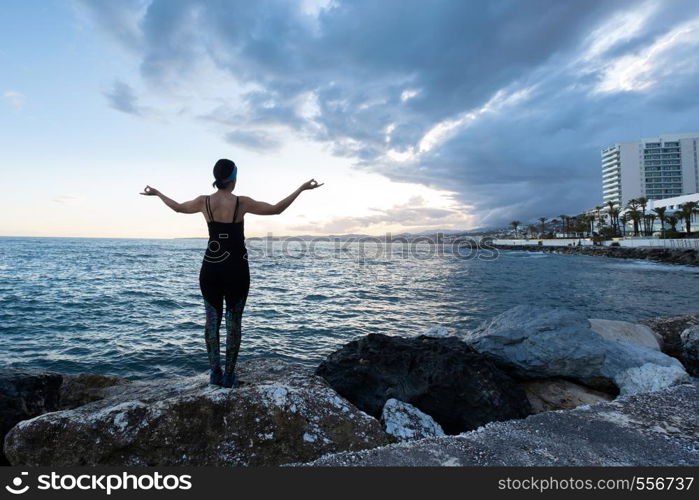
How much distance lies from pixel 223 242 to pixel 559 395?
549cm

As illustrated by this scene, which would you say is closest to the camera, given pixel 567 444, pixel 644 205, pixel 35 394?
pixel 567 444

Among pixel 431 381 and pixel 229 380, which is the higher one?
pixel 229 380

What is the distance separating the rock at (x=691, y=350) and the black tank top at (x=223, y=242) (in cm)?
851

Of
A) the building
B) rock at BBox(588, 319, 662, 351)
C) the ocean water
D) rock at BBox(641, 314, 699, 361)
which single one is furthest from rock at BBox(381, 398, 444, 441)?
the building

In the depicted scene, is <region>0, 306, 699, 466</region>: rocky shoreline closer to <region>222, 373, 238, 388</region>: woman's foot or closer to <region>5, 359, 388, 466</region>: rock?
<region>5, 359, 388, 466</region>: rock

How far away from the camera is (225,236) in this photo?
3.67 metres

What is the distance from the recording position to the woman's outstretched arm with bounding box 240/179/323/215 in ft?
11.7

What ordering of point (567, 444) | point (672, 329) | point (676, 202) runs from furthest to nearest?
point (676, 202), point (672, 329), point (567, 444)

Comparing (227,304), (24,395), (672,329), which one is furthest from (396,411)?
(672,329)

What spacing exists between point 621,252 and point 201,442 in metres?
81.8

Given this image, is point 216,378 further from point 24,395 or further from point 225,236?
point 24,395

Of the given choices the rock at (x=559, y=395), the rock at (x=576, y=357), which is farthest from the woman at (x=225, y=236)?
the rock at (x=559, y=395)

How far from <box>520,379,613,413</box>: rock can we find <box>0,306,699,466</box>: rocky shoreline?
20 mm

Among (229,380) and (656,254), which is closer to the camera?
(229,380)
